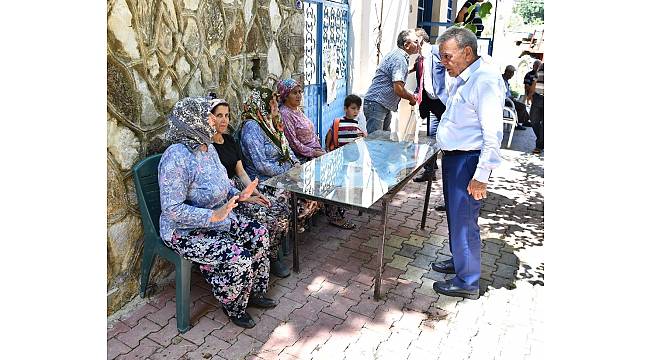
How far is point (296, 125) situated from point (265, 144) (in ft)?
1.86

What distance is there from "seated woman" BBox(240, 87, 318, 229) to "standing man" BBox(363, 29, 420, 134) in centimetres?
187

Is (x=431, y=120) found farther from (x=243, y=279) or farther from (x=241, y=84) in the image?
(x=243, y=279)

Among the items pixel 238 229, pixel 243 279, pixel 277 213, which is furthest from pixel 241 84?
pixel 243 279

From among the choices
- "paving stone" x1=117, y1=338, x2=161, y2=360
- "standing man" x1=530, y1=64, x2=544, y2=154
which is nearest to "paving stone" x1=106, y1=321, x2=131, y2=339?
"paving stone" x1=117, y1=338, x2=161, y2=360

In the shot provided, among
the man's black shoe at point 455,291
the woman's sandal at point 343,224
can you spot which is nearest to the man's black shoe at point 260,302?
the man's black shoe at point 455,291

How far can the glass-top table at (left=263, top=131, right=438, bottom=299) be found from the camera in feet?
10.2

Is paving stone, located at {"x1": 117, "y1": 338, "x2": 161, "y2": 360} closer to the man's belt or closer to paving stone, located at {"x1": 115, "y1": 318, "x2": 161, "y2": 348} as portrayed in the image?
paving stone, located at {"x1": 115, "y1": 318, "x2": 161, "y2": 348}

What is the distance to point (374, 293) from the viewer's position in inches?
137

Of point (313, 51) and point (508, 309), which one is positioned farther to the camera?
point (313, 51)

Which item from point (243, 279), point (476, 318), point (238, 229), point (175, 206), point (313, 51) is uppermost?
point (313, 51)

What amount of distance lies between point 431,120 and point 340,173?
251 cm

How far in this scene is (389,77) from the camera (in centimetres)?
554

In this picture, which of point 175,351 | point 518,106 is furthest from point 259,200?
point 518,106

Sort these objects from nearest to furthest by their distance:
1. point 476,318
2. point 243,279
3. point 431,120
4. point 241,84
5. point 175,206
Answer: point 175,206, point 243,279, point 476,318, point 241,84, point 431,120
